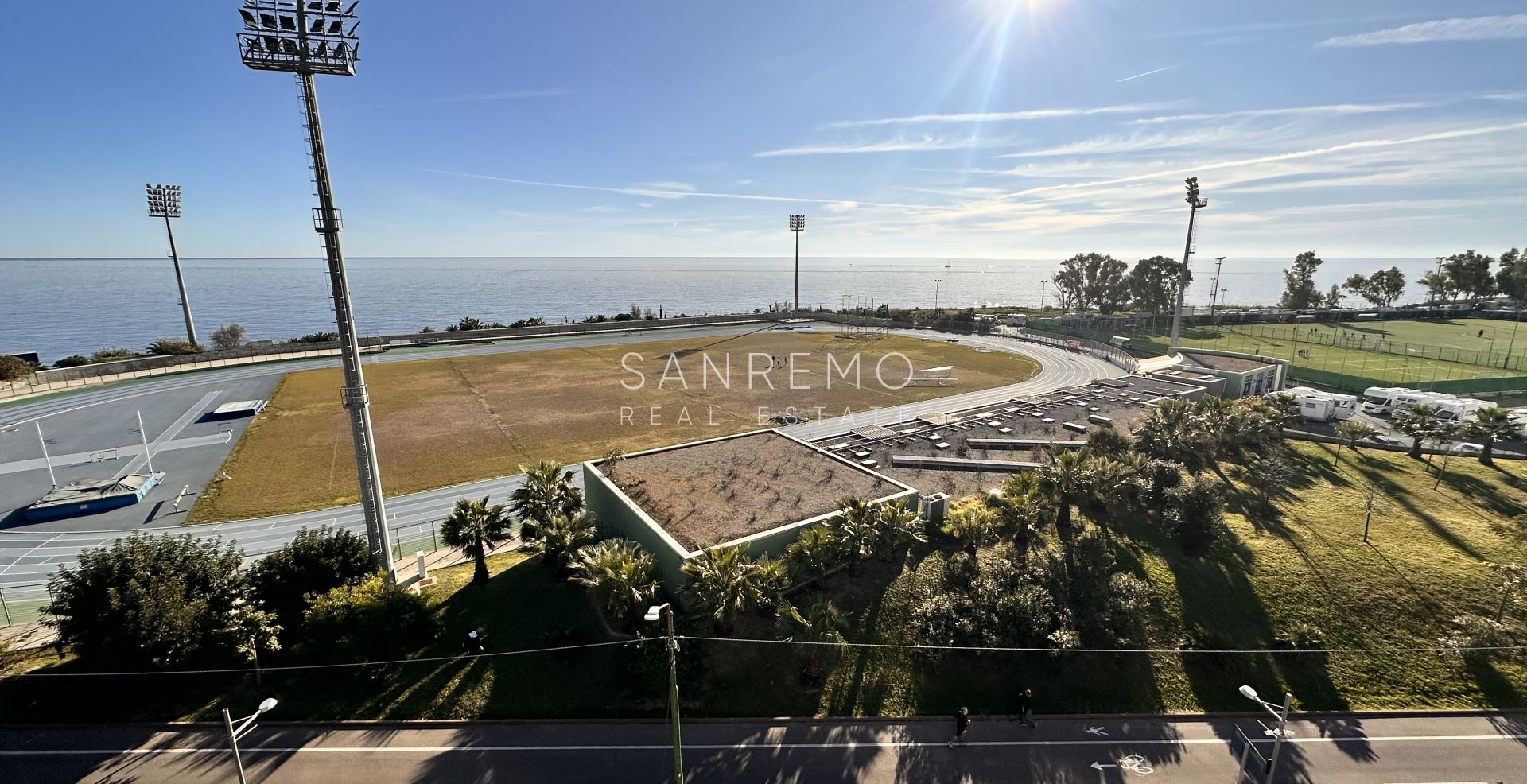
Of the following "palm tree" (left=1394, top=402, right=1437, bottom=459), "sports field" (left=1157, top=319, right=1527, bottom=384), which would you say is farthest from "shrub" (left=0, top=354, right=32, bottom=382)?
"sports field" (left=1157, top=319, right=1527, bottom=384)

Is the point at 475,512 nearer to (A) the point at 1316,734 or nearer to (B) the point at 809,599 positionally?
(B) the point at 809,599

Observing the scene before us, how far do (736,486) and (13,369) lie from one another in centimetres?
7562

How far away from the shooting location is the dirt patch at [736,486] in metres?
24.3

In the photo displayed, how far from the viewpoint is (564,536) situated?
23.0 metres

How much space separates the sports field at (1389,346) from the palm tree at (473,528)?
259 ft

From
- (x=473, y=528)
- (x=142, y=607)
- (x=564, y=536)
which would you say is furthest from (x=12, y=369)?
(x=564, y=536)

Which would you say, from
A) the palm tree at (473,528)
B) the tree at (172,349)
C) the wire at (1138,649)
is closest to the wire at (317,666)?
the wire at (1138,649)

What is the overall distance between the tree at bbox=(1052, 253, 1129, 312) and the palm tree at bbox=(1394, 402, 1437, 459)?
89080 mm

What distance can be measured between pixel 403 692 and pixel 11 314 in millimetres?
222845

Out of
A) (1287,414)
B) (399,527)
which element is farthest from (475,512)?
(1287,414)

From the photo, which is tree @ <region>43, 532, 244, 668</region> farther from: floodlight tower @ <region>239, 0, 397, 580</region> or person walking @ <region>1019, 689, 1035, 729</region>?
person walking @ <region>1019, 689, 1035, 729</region>

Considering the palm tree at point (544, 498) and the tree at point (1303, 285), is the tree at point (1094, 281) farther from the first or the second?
the palm tree at point (544, 498)

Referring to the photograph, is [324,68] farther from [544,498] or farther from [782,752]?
[782,752]

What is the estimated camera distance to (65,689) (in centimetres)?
1862
